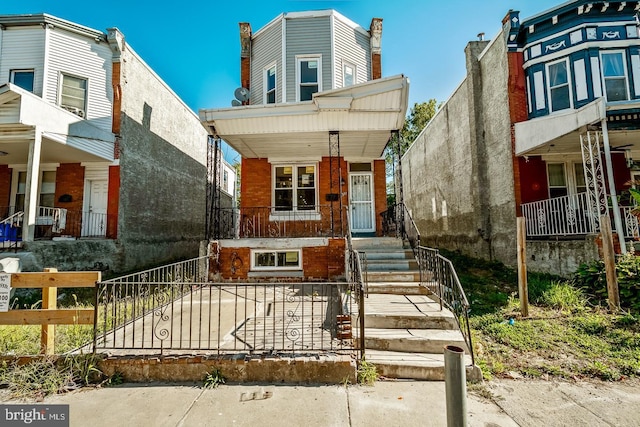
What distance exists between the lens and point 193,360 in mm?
4047

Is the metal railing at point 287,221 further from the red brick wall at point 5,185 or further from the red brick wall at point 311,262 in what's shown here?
the red brick wall at point 5,185

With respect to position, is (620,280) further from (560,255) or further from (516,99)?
(516,99)

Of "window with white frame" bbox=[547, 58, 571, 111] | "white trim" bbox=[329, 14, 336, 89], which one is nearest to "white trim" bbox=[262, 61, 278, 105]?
"white trim" bbox=[329, 14, 336, 89]

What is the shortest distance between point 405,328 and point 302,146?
7.84 m

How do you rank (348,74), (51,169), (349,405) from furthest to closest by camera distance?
1. (348,74)
2. (51,169)
3. (349,405)

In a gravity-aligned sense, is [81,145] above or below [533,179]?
above

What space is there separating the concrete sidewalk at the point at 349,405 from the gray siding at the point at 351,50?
11349mm

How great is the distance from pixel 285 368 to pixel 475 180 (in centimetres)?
1147

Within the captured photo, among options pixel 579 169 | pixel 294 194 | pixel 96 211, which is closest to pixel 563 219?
pixel 579 169

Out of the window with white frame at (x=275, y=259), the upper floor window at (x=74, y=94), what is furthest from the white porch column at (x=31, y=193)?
the window with white frame at (x=275, y=259)

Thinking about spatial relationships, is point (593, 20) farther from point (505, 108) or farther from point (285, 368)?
point (285, 368)

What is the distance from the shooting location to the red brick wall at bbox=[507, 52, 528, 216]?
10.5 metres

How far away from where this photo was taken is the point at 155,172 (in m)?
14.0

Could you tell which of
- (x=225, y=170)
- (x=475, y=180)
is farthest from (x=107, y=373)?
(x=225, y=170)
